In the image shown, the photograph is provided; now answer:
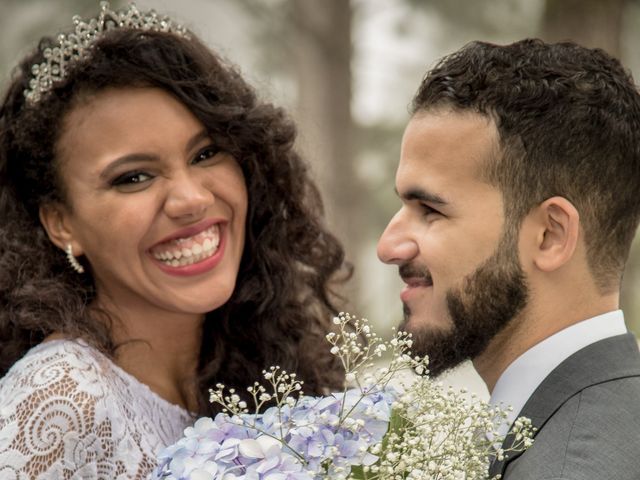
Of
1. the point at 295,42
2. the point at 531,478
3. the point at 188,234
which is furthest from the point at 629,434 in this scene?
the point at 295,42

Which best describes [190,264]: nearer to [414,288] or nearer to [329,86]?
[414,288]

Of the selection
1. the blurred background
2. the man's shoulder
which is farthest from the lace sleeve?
the blurred background

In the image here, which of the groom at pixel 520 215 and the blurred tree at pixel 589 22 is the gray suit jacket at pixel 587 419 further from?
the blurred tree at pixel 589 22

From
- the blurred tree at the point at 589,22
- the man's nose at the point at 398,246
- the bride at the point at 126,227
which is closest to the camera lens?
the man's nose at the point at 398,246

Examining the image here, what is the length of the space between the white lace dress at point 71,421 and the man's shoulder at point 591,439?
49.7 inches

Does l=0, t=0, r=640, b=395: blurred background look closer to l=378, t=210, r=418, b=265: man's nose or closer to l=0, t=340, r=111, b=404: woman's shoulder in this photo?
l=0, t=340, r=111, b=404: woman's shoulder

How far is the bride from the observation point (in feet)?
10.8

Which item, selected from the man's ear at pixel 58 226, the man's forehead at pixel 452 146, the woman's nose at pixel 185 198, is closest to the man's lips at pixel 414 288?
the man's forehead at pixel 452 146

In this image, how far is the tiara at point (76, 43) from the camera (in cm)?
354

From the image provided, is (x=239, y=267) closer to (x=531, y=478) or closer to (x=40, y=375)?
(x=40, y=375)

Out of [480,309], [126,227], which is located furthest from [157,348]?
[480,309]

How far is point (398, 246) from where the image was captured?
2961mm

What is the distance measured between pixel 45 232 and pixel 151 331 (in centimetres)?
51

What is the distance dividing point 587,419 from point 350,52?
6.88m
